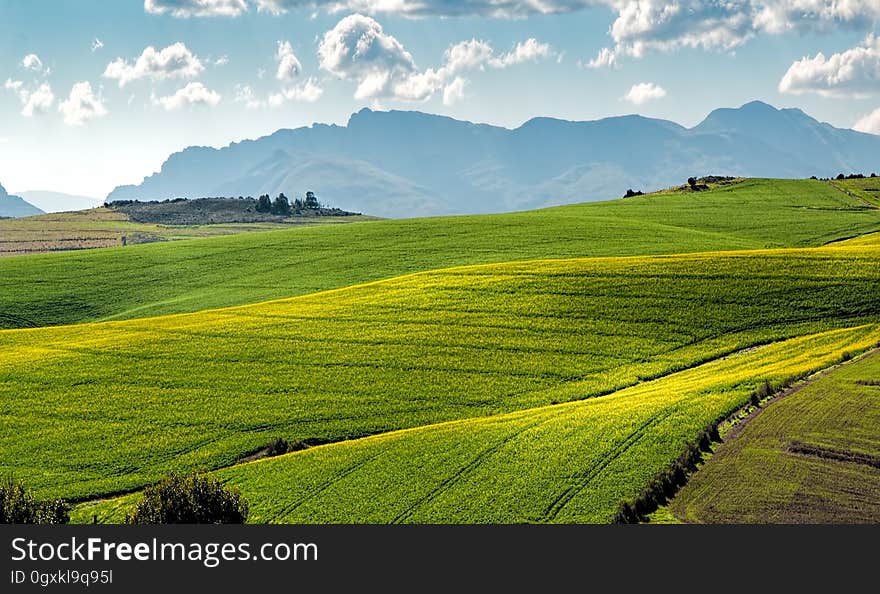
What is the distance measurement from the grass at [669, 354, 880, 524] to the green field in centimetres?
195

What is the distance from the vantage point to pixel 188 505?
29.3m

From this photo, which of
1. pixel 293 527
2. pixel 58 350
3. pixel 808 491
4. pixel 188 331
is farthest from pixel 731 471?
pixel 58 350

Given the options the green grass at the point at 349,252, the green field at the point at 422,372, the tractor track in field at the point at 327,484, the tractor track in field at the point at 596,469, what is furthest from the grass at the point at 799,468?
the green grass at the point at 349,252

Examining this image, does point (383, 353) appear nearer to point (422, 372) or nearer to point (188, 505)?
point (422, 372)

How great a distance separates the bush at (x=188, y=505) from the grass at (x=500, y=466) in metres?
1.98

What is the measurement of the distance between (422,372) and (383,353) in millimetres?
4373

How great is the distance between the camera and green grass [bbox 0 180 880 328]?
83.6 meters

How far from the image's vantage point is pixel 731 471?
3127cm

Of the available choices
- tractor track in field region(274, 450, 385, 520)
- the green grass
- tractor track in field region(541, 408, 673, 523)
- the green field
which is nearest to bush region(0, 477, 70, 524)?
the green field

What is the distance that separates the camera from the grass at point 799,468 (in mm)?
28141

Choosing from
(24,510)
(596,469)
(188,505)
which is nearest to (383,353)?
(596,469)

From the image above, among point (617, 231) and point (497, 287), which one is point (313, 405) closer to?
point (497, 287)

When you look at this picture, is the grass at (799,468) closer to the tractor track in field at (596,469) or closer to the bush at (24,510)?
the tractor track in field at (596,469)

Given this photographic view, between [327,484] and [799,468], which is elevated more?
[799,468]
